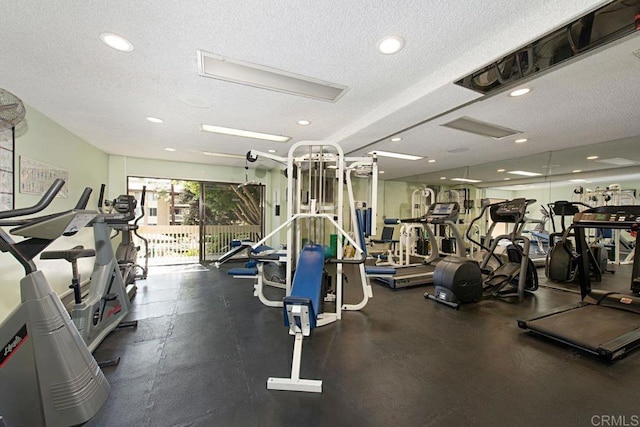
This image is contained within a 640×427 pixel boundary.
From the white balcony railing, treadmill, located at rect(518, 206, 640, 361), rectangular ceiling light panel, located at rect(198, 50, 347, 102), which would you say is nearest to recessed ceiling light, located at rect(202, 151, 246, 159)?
the white balcony railing

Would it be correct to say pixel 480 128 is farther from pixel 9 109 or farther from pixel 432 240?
pixel 9 109

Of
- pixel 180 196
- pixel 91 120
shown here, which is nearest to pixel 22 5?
pixel 91 120

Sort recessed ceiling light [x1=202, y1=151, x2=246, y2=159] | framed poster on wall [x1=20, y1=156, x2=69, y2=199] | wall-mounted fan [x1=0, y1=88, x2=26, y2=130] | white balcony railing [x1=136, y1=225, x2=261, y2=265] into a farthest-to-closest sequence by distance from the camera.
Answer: white balcony railing [x1=136, y1=225, x2=261, y2=265] → recessed ceiling light [x1=202, y1=151, x2=246, y2=159] → framed poster on wall [x1=20, y1=156, x2=69, y2=199] → wall-mounted fan [x1=0, y1=88, x2=26, y2=130]

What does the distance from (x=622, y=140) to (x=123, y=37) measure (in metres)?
6.60

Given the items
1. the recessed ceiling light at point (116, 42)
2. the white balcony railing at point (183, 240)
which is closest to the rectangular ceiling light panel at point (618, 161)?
the recessed ceiling light at point (116, 42)

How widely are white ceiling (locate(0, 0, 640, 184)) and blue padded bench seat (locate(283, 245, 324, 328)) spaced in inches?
66.2

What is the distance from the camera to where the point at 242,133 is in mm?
3984

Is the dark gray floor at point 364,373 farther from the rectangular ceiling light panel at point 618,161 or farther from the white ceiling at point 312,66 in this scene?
the rectangular ceiling light panel at point 618,161

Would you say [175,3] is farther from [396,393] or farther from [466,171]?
[466,171]

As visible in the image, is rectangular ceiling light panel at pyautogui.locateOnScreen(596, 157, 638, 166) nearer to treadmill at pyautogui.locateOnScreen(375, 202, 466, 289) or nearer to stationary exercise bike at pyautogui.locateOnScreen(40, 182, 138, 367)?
treadmill at pyautogui.locateOnScreen(375, 202, 466, 289)

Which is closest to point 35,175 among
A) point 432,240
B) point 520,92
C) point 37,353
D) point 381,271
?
point 37,353

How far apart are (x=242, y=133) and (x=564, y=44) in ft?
12.0

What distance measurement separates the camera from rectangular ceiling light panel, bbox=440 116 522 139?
3.37 m

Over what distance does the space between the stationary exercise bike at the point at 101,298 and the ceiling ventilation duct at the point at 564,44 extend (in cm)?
349
